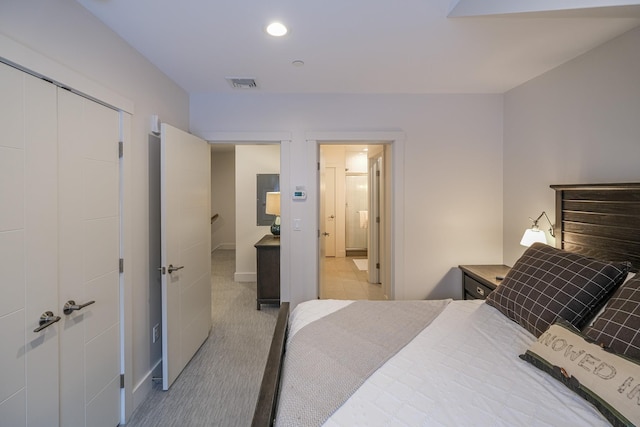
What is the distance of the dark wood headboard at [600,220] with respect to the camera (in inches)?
64.1

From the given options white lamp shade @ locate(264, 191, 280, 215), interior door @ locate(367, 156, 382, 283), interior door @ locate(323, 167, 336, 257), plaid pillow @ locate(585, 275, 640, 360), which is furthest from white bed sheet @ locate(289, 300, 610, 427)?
interior door @ locate(323, 167, 336, 257)

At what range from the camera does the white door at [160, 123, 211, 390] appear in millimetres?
2135

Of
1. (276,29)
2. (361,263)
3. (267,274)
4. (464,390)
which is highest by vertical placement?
(276,29)

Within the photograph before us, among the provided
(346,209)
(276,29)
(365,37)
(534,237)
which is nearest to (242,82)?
(276,29)

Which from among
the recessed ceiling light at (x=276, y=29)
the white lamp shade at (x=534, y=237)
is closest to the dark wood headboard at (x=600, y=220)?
the white lamp shade at (x=534, y=237)

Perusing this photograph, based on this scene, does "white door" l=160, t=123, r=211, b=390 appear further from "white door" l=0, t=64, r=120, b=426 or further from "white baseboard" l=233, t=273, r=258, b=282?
"white baseboard" l=233, t=273, r=258, b=282

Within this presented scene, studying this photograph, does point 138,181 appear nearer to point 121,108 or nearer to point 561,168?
point 121,108

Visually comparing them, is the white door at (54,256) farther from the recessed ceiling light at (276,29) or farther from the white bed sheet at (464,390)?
the white bed sheet at (464,390)

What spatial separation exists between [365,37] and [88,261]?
2191 mm

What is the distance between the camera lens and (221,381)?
225cm

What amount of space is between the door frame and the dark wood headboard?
1.27 m

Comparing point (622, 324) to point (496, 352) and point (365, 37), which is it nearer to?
point (496, 352)

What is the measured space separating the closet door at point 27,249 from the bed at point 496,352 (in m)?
1.07

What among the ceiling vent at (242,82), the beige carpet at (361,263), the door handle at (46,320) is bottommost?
the beige carpet at (361,263)
